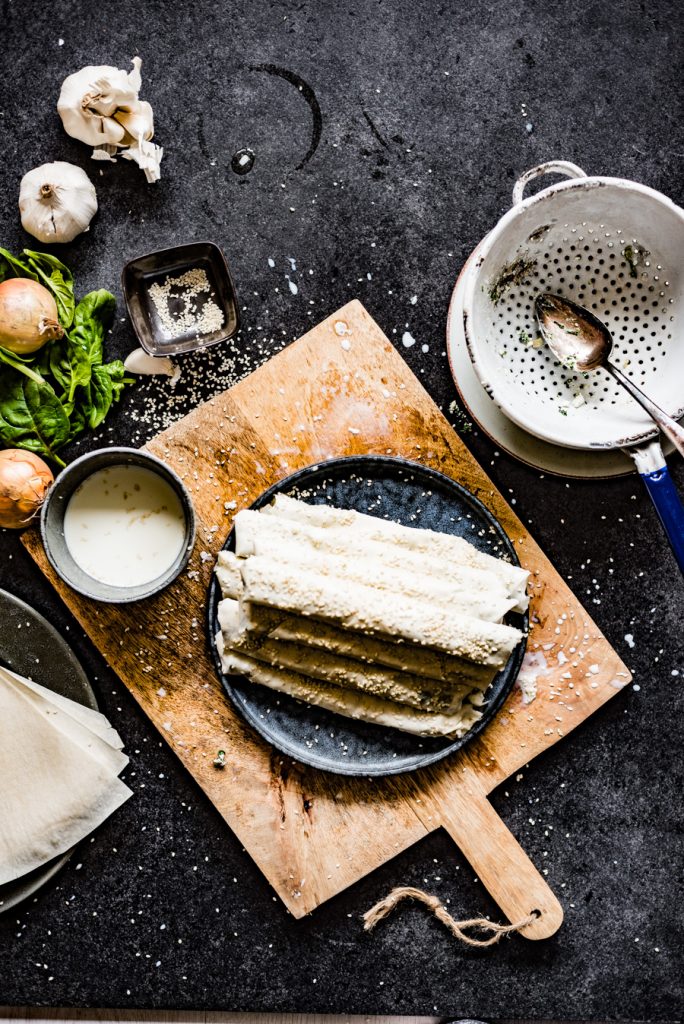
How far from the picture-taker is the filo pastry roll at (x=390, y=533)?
137 cm

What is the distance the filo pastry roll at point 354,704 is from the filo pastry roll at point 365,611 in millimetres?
129

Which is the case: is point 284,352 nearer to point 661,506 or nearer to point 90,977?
point 661,506

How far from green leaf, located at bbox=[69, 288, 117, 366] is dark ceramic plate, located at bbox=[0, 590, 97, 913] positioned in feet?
1.52

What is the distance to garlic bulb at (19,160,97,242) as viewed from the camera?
55.7 inches

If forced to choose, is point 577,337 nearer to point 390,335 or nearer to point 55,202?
point 390,335

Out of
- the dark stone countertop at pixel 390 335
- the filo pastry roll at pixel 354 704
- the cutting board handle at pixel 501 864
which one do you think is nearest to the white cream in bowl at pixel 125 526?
the dark stone countertop at pixel 390 335

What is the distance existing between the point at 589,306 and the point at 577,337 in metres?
0.07

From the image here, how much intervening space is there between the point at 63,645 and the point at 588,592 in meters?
0.97

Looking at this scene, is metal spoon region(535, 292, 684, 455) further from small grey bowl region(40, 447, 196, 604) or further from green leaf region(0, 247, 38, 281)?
green leaf region(0, 247, 38, 281)

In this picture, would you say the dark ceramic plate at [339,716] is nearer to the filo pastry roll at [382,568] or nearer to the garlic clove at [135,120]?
the filo pastry roll at [382,568]

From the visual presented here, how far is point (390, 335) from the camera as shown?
147 centimetres

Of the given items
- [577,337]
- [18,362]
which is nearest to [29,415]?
[18,362]

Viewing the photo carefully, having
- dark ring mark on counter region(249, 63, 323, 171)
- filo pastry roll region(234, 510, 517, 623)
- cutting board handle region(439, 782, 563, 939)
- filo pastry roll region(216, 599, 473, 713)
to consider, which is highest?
dark ring mark on counter region(249, 63, 323, 171)

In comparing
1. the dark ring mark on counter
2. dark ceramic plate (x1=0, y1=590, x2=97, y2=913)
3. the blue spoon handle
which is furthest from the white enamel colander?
dark ceramic plate (x1=0, y1=590, x2=97, y2=913)
